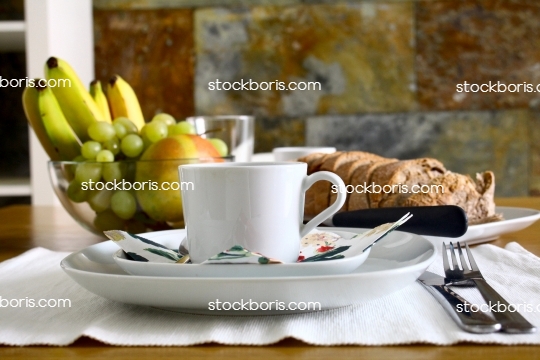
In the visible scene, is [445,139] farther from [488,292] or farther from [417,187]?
[488,292]

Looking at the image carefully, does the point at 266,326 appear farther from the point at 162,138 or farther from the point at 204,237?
the point at 162,138

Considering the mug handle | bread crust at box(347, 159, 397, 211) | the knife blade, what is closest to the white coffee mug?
the mug handle

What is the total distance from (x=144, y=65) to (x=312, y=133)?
73 centimetres

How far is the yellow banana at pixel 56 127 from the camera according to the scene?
92cm

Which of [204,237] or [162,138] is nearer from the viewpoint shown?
[204,237]

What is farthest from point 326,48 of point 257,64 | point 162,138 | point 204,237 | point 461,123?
point 204,237

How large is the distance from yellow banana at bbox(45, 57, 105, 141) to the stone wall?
1.49 m

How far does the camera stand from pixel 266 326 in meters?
0.42

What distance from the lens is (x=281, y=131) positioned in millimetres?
2410

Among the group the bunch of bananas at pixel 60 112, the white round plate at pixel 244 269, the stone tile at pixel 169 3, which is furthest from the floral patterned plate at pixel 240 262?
the stone tile at pixel 169 3

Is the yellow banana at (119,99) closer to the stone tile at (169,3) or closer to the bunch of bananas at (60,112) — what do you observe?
the bunch of bananas at (60,112)

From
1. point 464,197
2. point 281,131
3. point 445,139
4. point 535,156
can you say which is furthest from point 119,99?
point 535,156

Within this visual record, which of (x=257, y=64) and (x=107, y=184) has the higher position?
(x=257, y=64)

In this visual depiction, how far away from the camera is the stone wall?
2.33 metres
